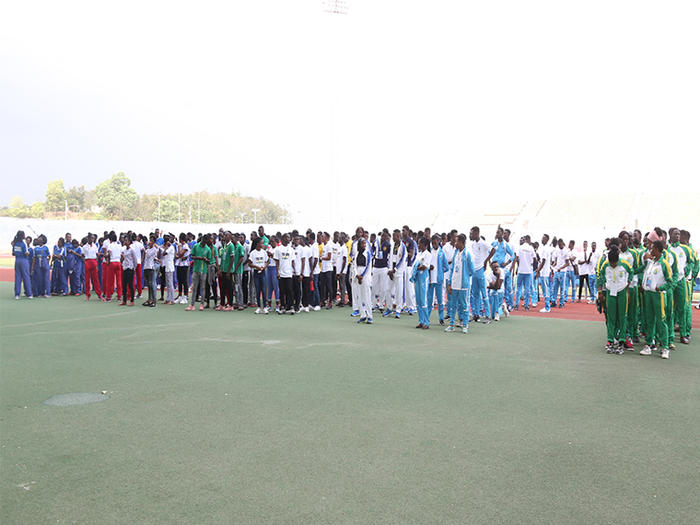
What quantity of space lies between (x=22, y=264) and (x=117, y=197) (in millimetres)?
97511

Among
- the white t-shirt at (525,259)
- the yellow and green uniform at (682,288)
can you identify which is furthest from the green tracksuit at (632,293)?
the white t-shirt at (525,259)

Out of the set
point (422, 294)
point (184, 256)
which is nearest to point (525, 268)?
point (422, 294)

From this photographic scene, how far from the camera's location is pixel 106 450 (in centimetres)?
453

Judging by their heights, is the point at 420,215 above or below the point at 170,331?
above

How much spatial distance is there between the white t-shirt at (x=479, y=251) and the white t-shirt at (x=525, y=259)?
119 inches

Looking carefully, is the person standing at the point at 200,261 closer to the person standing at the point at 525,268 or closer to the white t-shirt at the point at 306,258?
the white t-shirt at the point at 306,258

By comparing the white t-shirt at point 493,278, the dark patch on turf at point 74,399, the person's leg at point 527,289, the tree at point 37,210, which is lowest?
the dark patch on turf at point 74,399

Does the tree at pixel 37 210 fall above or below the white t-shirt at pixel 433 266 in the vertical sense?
above

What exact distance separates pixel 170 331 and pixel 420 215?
69.3 meters

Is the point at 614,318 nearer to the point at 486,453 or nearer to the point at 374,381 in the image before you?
the point at 374,381

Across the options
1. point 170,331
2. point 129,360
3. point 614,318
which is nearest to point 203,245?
point 170,331

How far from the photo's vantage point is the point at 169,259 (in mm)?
15219

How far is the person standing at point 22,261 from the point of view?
16516 millimetres

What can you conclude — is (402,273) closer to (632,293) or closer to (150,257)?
(632,293)
